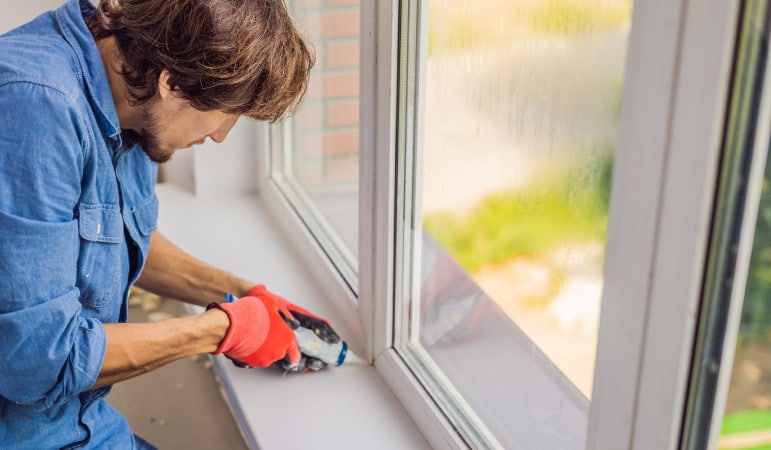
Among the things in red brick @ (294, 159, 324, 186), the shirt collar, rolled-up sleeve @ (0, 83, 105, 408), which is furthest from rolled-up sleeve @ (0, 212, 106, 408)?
red brick @ (294, 159, 324, 186)

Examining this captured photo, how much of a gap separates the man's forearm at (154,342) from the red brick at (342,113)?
0.50 metres

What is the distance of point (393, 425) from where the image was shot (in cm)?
133

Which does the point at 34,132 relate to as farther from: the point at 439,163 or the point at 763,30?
the point at 763,30

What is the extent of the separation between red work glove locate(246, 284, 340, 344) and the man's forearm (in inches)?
5.6

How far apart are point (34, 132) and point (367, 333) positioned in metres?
0.65

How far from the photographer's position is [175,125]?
1.21m

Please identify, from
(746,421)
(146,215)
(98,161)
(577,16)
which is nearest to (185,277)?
(146,215)

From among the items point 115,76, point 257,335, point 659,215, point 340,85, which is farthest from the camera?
point 340,85

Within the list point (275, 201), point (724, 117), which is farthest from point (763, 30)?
point (275, 201)

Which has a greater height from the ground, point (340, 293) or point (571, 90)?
point (571, 90)

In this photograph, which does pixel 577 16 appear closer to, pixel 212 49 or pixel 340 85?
pixel 212 49

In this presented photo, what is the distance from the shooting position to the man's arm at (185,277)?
1542 millimetres

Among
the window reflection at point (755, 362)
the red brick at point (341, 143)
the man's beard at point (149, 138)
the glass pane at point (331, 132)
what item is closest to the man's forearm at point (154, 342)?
the man's beard at point (149, 138)

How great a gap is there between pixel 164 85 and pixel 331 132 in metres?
0.63
